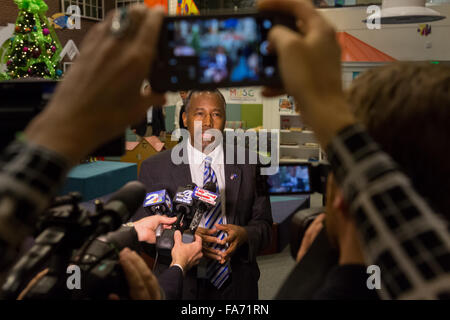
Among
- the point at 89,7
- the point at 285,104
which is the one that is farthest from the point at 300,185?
the point at 89,7

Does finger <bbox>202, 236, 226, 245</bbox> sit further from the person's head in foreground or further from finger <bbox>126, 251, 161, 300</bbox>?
the person's head in foreground

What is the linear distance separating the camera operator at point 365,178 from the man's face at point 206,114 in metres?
1.44

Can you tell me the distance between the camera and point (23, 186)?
1.35 feet

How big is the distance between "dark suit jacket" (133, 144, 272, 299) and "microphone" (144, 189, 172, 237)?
192mm

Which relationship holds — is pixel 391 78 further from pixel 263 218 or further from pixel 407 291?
pixel 263 218

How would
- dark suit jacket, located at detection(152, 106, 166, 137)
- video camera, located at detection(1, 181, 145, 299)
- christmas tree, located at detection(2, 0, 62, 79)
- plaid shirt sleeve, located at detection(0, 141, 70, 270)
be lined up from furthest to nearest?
1. dark suit jacket, located at detection(152, 106, 166, 137)
2. christmas tree, located at detection(2, 0, 62, 79)
3. video camera, located at detection(1, 181, 145, 299)
4. plaid shirt sleeve, located at detection(0, 141, 70, 270)

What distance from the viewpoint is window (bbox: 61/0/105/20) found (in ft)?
38.1

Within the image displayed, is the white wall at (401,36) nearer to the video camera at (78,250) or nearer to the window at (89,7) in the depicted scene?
the window at (89,7)

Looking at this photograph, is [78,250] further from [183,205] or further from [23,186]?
[183,205]

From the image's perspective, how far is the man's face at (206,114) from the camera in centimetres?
193

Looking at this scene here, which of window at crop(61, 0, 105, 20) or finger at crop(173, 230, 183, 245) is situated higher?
window at crop(61, 0, 105, 20)

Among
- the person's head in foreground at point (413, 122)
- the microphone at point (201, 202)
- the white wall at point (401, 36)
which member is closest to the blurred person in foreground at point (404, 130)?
the person's head in foreground at point (413, 122)

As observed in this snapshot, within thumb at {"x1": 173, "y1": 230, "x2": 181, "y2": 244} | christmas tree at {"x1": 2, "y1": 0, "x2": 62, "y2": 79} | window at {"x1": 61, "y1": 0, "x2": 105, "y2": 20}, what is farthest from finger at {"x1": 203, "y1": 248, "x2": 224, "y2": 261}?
window at {"x1": 61, "y1": 0, "x2": 105, "y2": 20}
